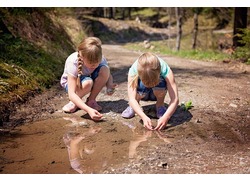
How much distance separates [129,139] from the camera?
10.7 feet

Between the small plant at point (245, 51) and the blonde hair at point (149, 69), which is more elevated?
the blonde hair at point (149, 69)

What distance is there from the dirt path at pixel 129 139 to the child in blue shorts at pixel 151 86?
0.13 meters

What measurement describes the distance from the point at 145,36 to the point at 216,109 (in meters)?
26.7

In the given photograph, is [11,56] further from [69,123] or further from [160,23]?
[160,23]

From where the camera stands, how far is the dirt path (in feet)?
8.60

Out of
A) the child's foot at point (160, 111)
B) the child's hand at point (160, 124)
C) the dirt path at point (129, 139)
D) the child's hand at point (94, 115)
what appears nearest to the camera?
the dirt path at point (129, 139)

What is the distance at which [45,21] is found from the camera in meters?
8.88

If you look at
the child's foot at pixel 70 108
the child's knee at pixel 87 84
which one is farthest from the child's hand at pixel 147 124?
the child's foot at pixel 70 108

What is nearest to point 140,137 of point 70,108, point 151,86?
point 151,86

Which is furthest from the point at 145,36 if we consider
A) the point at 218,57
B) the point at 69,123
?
the point at 69,123

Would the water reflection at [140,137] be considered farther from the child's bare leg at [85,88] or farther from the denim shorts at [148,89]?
the child's bare leg at [85,88]

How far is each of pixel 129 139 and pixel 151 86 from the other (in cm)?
64

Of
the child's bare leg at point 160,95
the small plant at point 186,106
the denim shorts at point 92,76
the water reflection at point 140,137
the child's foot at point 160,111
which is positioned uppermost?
the denim shorts at point 92,76

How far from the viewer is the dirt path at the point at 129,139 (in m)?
2.62
